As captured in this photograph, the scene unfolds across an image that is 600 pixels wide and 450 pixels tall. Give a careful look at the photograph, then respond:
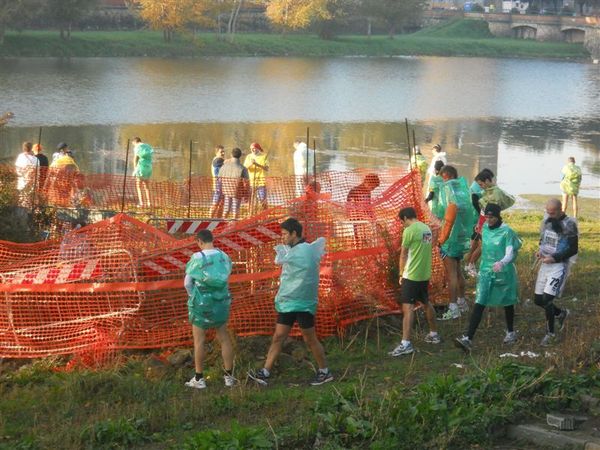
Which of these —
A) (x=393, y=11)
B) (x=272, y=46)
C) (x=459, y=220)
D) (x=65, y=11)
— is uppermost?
(x=393, y=11)

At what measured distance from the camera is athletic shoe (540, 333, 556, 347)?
35.0 feet

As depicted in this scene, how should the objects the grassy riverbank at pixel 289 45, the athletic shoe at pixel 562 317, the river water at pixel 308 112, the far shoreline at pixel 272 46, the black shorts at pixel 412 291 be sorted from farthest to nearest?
1. the grassy riverbank at pixel 289 45
2. the far shoreline at pixel 272 46
3. the river water at pixel 308 112
4. the athletic shoe at pixel 562 317
5. the black shorts at pixel 412 291

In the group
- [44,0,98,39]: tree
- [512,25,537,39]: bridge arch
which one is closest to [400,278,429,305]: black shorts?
[44,0,98,39]: tree

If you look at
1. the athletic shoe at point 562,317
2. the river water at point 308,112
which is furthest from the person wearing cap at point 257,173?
the athletic shoe at point 562,317

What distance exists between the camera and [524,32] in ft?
366

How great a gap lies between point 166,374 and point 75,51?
62.4m

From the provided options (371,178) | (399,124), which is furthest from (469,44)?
(371,178)

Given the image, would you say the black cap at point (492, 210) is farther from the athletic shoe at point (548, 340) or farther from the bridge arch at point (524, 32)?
the bridge arch at point (524, 32)

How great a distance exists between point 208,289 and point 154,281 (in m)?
1.39

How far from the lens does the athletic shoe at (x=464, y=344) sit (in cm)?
1048

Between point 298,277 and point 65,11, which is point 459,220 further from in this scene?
point 65,11

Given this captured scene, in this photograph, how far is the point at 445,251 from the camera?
1191cm

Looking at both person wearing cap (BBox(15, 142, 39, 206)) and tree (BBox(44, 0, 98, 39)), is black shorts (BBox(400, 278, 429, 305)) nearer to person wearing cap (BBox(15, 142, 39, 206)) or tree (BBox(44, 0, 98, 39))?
person wearing cap (BBox(15, 142, 39, 206))

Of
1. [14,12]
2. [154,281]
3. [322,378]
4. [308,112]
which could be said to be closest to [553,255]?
[322,378]
